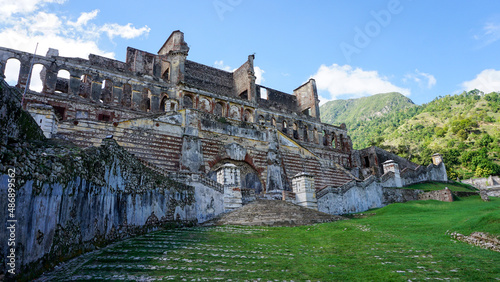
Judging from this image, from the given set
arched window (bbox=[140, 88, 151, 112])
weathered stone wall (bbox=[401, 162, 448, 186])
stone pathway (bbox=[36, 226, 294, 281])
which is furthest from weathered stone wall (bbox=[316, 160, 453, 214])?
arched window (bbox=[140, 88, 151, 112])

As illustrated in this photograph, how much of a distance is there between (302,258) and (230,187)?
8652 mm

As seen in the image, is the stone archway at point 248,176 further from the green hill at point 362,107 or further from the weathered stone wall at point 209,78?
the green hill at point 362,107

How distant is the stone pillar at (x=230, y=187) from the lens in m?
14.4

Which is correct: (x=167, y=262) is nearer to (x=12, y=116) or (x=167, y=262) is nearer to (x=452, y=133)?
(x=12, y=116)

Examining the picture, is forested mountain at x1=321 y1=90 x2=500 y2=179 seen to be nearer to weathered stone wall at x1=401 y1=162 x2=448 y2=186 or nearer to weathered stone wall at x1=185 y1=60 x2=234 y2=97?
weathered stone wall at x1=401 y1=162 x2=448 y2=186

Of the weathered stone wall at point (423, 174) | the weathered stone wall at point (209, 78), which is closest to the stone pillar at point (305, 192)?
the weathered stone wall at point (423, 174)

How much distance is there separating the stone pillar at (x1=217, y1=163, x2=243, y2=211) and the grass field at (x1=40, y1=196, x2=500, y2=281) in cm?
549

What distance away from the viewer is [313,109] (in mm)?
41094

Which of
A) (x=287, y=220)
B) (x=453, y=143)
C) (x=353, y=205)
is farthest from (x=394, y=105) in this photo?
(x=287, y=220)

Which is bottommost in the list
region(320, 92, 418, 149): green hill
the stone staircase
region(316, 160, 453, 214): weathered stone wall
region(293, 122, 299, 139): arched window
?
the stone staircase

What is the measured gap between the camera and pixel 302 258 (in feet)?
20.2

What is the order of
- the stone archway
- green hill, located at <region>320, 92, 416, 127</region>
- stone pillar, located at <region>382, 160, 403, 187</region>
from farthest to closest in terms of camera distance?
green hill, located at <region>320, 92, 416, 127</region>
stone pillar, located at <region>382, 160, 403, 187</region>
the stone archway

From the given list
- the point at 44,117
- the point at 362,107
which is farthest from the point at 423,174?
the point at 362,107

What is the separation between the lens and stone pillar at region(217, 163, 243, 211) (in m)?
14.4
